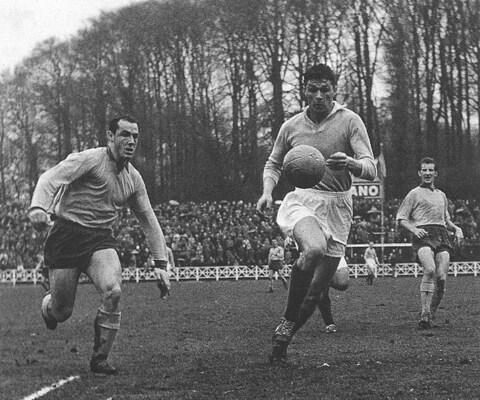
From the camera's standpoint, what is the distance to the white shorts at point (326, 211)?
778 centimetres

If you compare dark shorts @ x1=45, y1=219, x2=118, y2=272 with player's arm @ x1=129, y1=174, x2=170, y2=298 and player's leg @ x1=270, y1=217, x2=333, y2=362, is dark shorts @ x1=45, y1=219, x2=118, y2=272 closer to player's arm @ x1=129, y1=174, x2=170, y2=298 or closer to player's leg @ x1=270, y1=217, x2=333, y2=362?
player's arm @ x1=129, y1=174, x2=170, y2=298

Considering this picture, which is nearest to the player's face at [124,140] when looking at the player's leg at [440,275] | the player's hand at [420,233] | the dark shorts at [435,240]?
the player's hand at [420,233]

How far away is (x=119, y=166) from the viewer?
25.7ft

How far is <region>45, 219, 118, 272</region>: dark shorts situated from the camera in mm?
7672

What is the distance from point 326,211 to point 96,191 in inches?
85.7

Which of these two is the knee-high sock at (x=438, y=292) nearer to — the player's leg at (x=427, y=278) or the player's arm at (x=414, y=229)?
the player's leg at (x=427, y=278)

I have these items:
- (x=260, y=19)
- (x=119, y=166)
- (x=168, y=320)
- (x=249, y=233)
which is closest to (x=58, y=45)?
(x=260, y=19)

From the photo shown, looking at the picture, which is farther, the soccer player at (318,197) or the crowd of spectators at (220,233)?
the crowd of spectators at (220,233)

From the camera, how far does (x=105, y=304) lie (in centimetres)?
746

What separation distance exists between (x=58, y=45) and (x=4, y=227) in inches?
321

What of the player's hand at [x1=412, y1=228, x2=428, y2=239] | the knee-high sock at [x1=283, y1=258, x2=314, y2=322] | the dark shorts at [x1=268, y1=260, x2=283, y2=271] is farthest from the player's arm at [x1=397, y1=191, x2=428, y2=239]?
the dark shorts at [x1=268, y1=260, x2=283, y2=271]

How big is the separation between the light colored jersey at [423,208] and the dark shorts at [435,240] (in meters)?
0.07

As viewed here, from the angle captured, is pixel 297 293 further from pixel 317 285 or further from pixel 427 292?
pixel 427 292

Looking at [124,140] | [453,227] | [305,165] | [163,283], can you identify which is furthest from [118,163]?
[453,227]
